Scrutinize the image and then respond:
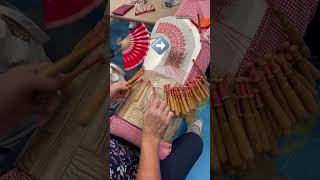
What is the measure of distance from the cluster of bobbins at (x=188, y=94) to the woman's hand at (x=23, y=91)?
22 cm

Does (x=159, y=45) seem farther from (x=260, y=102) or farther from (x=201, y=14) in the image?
(x=260, y=102)

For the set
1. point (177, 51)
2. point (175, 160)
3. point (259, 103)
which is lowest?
point (175, 160)

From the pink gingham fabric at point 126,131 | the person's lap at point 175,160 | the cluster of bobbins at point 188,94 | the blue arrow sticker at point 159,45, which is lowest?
the person's lap at point 175,160

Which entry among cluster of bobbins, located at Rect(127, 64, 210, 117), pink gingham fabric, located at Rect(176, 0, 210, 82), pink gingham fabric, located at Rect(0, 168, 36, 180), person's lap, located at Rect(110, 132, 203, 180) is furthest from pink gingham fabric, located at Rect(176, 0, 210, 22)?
pink gingham fabric, located at Rect(0, 168, 36, 180)

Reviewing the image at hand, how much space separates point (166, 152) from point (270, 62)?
0.29m

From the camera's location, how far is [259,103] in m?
0.90

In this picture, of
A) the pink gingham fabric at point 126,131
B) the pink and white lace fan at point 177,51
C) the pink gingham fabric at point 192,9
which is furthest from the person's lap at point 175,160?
the pink gingham fabric at point 192,9

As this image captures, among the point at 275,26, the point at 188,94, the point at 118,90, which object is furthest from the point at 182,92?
the point at 275,26

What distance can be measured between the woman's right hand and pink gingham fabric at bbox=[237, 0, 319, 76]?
191mm

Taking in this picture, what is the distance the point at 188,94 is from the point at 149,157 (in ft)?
0.49

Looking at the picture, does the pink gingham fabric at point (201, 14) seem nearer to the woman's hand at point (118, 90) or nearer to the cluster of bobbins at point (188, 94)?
the cluster of bobbins at point (188, 94)

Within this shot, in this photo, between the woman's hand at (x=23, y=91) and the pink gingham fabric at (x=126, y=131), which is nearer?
the woman's hand at (x=23, y=91)

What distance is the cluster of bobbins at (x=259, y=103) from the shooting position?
2.89 ft

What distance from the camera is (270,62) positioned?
90cm
